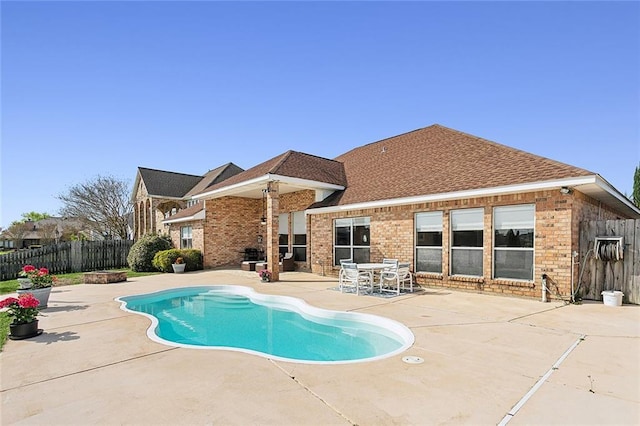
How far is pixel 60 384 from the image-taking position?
406 centimetres

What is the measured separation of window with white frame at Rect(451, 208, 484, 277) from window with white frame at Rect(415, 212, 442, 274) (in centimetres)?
49

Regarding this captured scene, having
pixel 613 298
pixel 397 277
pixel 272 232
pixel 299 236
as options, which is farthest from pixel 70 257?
pixel 613 298

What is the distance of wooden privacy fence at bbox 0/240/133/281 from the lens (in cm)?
1634

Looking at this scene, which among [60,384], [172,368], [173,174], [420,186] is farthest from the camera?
[173,174]

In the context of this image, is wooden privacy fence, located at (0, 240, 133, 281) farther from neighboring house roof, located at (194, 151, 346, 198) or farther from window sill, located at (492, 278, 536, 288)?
window sill, located at (492, 278, 536, 288)

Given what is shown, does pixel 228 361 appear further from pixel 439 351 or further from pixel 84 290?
pixel 84 290

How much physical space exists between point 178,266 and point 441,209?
13977mm

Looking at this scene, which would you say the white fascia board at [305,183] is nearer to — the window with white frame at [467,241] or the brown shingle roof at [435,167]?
the brown shingle roof at [435,167]

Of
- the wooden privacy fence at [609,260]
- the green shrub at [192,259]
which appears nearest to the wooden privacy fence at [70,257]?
the green shrub at [192,259]

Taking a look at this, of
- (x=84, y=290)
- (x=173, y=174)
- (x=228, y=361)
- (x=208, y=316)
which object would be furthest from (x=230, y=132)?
(x=173, y=174)

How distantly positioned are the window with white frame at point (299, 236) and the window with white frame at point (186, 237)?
7417 mm

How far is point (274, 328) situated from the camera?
7711mm

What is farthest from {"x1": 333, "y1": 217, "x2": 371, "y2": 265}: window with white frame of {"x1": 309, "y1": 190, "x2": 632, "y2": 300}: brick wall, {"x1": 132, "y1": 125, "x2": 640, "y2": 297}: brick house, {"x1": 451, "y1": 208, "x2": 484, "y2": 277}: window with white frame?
{"x1": 451, "y1": 208, "x2": 484, "y2": 277}: window with white frame

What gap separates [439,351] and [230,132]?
1594cm
